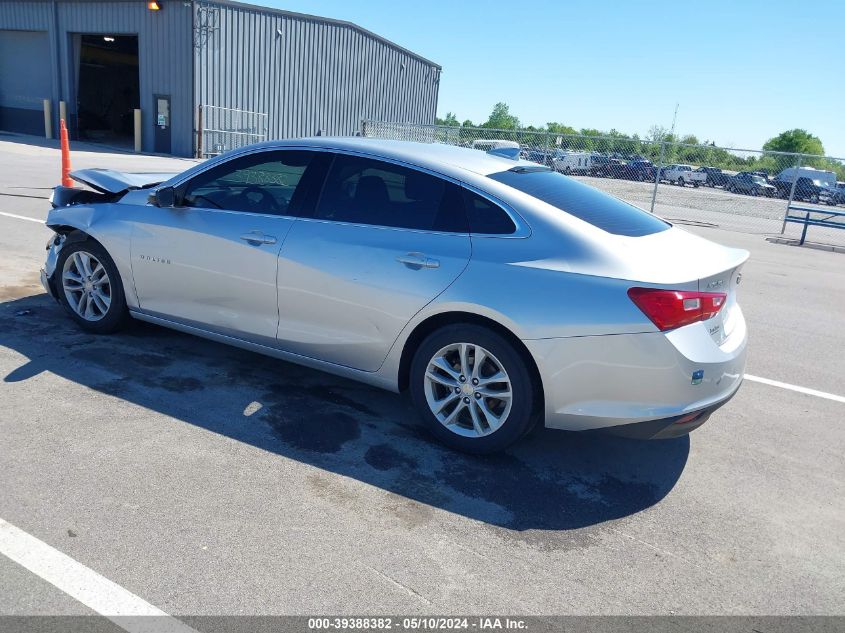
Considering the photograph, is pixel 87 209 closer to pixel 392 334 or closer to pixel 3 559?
pixel 392 334

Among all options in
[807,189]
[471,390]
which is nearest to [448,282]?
[471,390]

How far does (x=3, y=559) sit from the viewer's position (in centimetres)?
275

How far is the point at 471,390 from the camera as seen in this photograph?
12.7 feet

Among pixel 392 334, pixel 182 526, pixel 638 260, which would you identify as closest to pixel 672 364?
pixel 638 260

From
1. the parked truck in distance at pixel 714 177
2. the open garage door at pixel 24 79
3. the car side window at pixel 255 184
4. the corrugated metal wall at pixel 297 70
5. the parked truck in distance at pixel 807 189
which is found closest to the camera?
the car side window at pixel 255 184

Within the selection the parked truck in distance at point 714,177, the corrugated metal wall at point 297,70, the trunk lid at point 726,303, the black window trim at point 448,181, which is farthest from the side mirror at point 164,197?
the parked truck in distance at point 714,177

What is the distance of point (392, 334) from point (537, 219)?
103 cm

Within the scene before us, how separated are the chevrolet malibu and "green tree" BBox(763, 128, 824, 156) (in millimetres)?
92496

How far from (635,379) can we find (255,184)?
8.95ft

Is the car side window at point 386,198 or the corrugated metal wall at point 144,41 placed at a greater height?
the corrugated metal wall at point 144,41

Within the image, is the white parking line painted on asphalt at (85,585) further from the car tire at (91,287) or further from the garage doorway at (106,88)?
the garage doorway at (106,88)

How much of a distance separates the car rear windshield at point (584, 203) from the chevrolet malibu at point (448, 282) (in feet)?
0.06

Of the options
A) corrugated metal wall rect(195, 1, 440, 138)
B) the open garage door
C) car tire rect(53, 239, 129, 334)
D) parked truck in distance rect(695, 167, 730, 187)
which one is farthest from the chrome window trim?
the open garage door

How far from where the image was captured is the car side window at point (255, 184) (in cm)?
448
